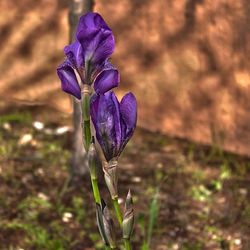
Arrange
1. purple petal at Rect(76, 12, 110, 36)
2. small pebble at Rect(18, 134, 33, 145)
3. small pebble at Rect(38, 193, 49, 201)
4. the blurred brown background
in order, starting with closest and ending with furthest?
purple petal at Rect(76, 12, 110, 36) → small pebble at Rect(38, 193, 49, 201) → the blurred brown background → small pebble at Rect(18, 134, 33, 145)

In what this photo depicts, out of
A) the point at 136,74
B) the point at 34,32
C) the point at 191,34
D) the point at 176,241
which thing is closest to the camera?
the point at 176,241

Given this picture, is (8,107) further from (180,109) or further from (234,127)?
(234,127)

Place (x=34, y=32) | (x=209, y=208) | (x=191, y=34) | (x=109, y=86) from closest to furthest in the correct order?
(x=109, y=86)
(x=209, y=208)
(x=191, y=34)
(x=34, y=32)

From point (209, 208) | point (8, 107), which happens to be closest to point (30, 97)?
point (8, 107)

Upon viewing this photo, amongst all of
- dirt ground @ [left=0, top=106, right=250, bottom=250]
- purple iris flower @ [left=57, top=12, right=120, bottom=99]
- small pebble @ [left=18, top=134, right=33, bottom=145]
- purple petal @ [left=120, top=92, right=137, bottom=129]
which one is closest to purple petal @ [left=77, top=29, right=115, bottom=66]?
purple iris flower @ [left=57, top=12, right=120, bottom=99]

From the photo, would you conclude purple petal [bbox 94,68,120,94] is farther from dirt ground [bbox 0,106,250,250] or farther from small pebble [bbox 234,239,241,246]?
small pebble [bbox 234,239,241,246]

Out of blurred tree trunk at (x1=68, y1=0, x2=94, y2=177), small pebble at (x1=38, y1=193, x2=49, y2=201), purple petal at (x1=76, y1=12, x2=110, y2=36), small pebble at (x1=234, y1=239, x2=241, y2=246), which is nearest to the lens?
purple petal at (x1=76, y1=12, x2=110, y2=36)

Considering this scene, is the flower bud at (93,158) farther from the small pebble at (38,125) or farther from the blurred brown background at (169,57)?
the small pebble at (38,125)

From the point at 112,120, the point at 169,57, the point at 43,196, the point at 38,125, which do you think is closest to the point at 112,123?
the point at 112,120
